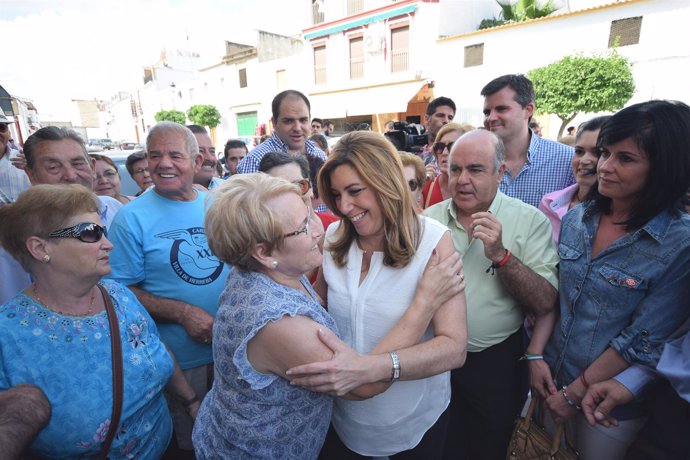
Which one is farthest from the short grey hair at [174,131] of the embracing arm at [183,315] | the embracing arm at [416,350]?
the embracing arm at [416,350]

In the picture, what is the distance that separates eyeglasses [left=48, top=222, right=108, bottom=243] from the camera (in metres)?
1.56

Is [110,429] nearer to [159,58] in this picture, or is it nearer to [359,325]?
[359,325]

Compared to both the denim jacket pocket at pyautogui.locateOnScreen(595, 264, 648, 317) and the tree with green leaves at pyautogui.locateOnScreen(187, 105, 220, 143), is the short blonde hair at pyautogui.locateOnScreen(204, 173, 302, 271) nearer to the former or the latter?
the denim jacket pocket at pyautogui.locateOnScreen(595, 264, 648, 317)

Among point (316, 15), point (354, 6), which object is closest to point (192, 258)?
point (354, 6)

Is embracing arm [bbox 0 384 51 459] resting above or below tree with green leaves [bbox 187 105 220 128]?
below

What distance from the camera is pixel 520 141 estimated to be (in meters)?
2.97

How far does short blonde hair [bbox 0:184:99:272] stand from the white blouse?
121cm

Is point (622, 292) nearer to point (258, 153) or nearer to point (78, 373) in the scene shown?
point (78, 373)

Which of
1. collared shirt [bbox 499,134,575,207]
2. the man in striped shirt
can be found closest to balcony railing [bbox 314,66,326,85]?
the man in striped shirt


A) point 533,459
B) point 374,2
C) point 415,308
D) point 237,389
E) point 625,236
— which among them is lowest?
point 533,459

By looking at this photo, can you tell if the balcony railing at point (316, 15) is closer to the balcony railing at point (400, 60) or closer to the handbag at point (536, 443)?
the balcony railing at point (400, 60)

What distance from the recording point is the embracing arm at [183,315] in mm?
2020

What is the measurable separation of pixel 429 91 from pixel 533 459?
17498 millimetres

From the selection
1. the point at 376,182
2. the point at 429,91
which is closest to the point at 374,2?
the point at 429,91
